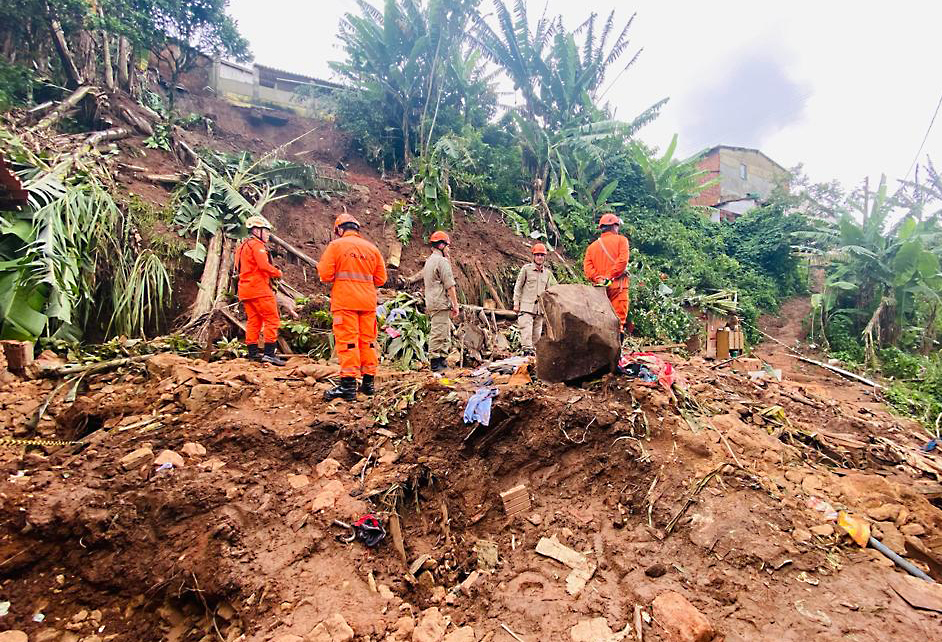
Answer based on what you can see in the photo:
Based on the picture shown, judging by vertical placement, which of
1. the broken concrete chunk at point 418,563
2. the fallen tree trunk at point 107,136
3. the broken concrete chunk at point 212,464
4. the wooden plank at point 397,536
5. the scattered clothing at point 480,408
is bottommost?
the broken concrete chunk at point 418,563

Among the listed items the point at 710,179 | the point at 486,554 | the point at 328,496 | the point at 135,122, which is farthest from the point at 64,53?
the point at 710,179

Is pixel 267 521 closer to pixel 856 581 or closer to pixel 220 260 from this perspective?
pixel 856 581

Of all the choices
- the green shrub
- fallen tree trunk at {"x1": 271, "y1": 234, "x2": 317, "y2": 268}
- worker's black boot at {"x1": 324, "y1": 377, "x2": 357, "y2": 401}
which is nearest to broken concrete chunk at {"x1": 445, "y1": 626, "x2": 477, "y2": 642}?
worker's black boot at {"x1": 324, "y1": 377, "x2": 357, "y2": 401}

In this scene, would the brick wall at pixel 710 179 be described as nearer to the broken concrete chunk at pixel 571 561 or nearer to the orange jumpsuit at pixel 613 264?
the orange jumpsuit at pixel 613 264

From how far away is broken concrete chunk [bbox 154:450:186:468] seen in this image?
2.69 metres

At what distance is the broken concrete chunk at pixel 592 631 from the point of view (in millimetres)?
1854

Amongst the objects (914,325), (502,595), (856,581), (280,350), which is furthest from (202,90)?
(914,325)

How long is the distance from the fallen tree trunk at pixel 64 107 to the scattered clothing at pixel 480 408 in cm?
773

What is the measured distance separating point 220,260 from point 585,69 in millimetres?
11230

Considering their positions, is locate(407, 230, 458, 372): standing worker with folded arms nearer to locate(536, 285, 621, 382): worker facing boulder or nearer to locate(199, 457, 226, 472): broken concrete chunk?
locate(536, 285, 621, 382): worker facing boulder

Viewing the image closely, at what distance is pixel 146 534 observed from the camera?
2367 millimetres

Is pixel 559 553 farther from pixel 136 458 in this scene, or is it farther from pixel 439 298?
pixel 439 298

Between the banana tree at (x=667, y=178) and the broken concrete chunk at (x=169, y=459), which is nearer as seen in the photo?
the broken concrete chunk at (x=169, y=459)

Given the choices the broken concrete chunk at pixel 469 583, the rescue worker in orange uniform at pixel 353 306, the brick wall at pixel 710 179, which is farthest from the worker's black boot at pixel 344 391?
the brick wall at pixel 710 179
